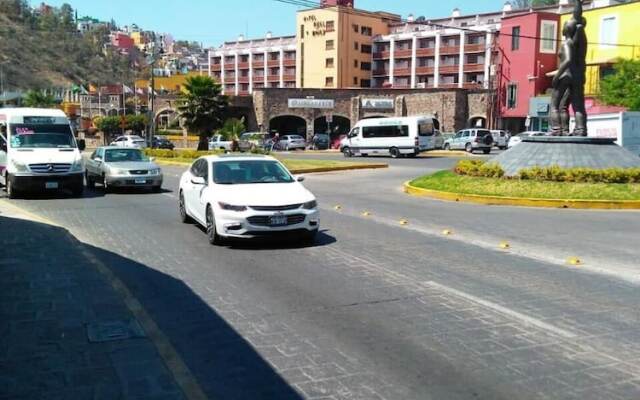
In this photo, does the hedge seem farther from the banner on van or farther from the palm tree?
the banner on van

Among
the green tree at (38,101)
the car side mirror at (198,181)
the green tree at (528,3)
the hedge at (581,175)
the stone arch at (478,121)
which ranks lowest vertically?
the hedge at (581,175)

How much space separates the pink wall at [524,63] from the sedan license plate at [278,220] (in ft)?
159

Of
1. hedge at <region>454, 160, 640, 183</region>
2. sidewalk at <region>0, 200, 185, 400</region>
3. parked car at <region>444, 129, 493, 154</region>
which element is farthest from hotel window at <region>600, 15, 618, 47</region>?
sidewalk at <region>0, 200, 185, 400</region>

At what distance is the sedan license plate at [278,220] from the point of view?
10.1 m

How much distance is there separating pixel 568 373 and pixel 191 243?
282 inches

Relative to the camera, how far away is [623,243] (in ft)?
36.7

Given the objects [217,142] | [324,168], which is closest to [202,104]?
[217,142]

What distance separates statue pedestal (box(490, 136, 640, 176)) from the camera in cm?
1936

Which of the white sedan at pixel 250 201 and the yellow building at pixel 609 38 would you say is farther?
the yellow building at pixel 609 38

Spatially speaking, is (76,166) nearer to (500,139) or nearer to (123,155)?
(123,155)

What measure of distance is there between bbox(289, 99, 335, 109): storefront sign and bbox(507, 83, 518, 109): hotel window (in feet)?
55.9

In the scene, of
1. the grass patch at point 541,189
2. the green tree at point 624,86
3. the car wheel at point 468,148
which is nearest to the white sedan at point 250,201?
the grass patch at point 541,189

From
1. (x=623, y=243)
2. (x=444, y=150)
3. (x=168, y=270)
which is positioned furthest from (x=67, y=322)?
(x=444, y=150)

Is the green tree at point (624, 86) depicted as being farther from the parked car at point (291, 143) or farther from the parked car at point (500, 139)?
the parked car at point (291, 143)
